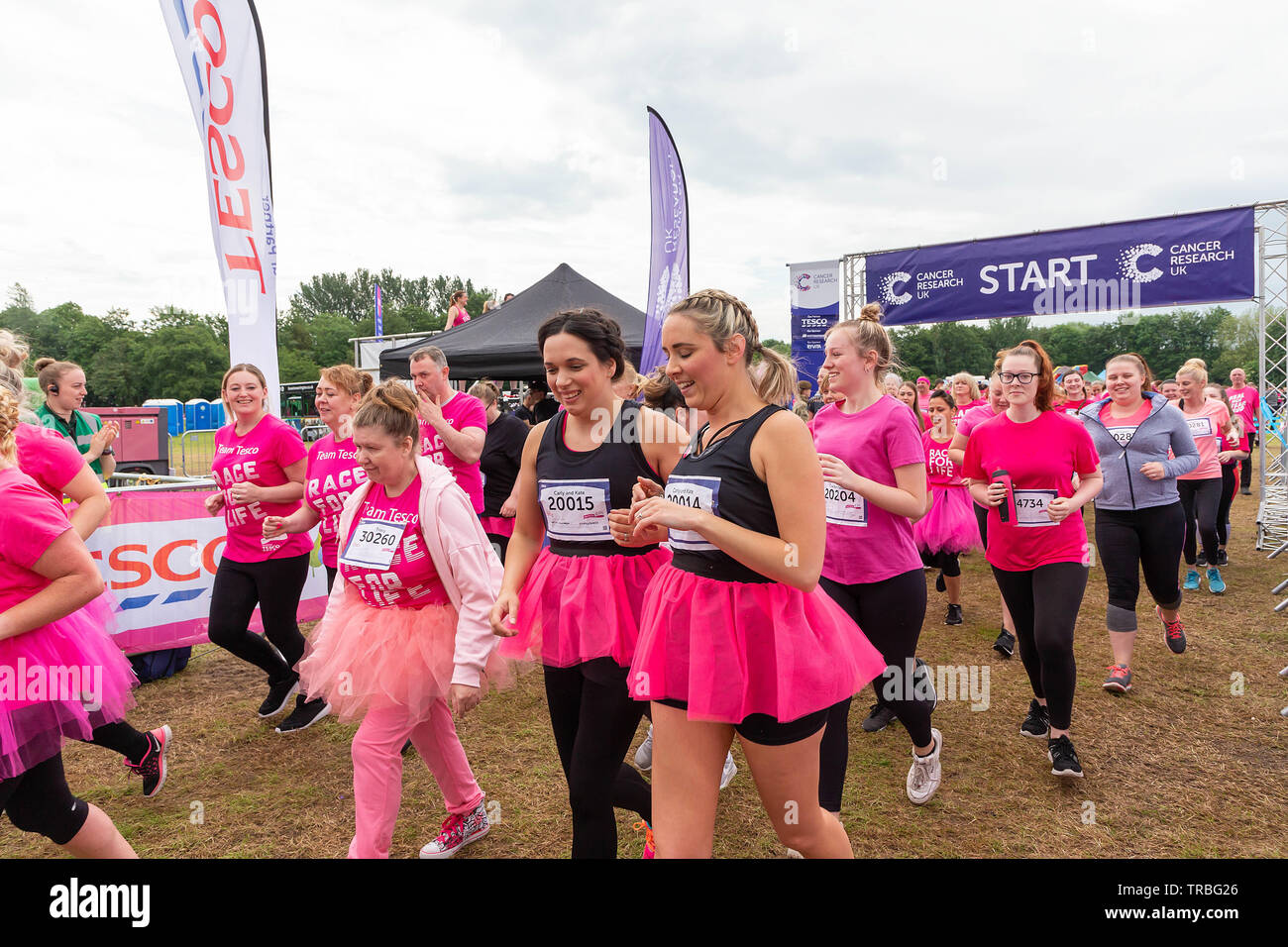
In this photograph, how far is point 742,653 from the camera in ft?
6.48

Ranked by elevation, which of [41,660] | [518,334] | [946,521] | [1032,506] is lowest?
[946,521]

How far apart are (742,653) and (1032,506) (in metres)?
2.49

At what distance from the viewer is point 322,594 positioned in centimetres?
663

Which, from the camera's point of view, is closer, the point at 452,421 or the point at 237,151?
the point at 452,421

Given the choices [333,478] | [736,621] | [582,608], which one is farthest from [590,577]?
[333,478]

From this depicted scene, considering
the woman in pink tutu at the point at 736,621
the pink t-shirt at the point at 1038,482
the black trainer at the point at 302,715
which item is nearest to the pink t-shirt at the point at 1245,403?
the pink t-shirt at the point at 1038,482

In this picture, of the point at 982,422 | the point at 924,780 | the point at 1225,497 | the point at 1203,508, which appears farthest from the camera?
the point at 1225,497

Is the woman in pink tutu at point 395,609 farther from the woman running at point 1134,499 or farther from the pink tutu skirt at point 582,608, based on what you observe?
the woman running at point 1134,499

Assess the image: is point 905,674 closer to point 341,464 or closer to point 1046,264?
point 341,464

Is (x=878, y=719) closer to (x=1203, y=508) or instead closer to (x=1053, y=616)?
(x=1053, y=616)

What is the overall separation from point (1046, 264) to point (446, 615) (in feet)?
35.4

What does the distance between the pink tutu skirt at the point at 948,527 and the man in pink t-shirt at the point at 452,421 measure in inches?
153

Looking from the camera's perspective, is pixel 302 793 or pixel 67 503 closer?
pixel 302 793
